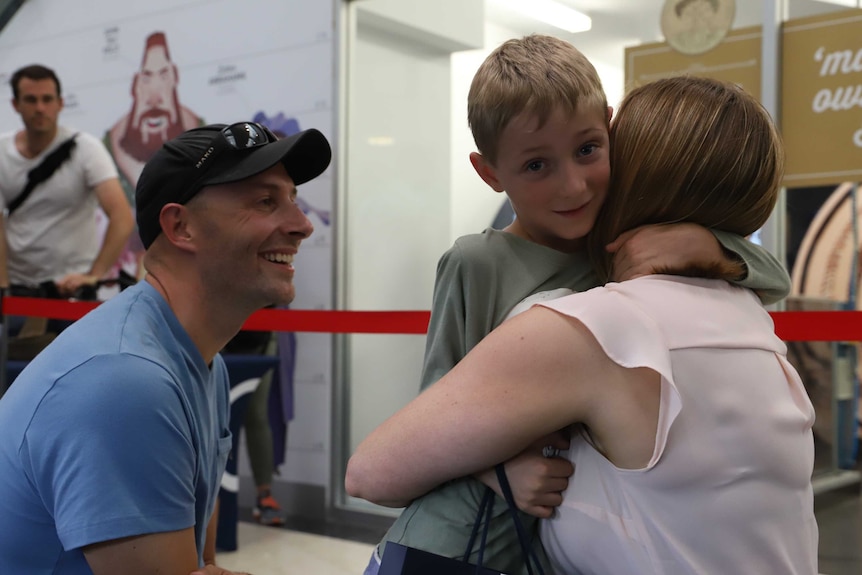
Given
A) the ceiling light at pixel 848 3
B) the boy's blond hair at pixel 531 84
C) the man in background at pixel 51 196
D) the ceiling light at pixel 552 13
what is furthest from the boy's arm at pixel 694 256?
the man in background at pixel 51 196

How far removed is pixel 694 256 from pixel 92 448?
38.6 inches

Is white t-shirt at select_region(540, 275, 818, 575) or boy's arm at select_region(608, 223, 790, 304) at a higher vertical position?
boy's arm at select_region(608, 223, 790, 304)

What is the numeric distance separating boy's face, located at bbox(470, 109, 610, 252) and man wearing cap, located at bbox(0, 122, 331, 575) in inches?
22.7

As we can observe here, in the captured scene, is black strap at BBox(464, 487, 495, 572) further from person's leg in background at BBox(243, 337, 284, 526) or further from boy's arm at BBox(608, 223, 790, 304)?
person's leg in background at BBox(243, 337, 284, 526)

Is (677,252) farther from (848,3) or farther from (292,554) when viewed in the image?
(292,554)

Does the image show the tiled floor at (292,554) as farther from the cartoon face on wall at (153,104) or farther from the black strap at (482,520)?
the black strap at (482,520)

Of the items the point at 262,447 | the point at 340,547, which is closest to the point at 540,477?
the point at 340,547

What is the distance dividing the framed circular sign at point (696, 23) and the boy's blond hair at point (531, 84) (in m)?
3.62

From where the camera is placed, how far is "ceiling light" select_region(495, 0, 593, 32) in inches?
207

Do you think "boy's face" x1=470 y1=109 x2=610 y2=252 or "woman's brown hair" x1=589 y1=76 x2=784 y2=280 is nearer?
"woman's brown hair" x1=589 y1=76 x2=784 y2=280

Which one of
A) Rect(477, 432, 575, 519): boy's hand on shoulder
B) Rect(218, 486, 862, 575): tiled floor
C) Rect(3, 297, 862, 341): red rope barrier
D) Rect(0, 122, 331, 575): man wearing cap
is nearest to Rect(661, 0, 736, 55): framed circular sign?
Rect(3, 297, 862, 341): red rope barrier

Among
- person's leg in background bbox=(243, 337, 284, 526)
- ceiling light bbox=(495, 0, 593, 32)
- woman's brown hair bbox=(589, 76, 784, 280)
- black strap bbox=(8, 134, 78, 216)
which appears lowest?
person's leg in background bbox=(243, 337, 284, 526)

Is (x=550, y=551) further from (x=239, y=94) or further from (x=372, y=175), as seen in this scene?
(x=239, y=94)

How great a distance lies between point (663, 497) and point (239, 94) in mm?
5710
